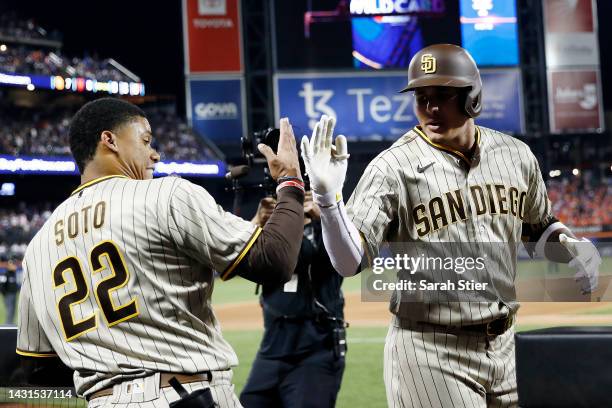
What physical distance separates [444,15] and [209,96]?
8.05 metres

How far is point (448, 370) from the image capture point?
2.66 meters

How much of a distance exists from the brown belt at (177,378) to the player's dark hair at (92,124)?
66 centimetres

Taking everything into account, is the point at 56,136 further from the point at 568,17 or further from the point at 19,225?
the point at 568,17

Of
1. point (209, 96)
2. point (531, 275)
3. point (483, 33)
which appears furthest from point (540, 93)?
point (531, 275)

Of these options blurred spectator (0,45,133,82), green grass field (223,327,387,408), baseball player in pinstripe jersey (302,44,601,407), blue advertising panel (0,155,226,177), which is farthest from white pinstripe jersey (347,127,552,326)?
blurred spectator (0,45,133,82)

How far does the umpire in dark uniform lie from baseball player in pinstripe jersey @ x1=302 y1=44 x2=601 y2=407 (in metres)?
1.14

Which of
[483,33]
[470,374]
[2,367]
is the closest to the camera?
[470,374]

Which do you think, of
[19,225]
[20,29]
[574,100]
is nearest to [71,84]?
[20,29]

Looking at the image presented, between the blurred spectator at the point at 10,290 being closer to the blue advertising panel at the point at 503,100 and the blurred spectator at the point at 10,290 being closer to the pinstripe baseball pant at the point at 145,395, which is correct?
the pinstripe baseball pant at the point at 145,395

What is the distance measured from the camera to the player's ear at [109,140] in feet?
8.05

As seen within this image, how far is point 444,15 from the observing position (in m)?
26.5

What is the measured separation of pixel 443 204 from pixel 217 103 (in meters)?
25.1

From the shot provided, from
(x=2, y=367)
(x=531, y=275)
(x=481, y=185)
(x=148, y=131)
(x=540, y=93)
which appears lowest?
(x=2, y=367)

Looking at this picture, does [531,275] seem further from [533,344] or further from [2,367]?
[2,367]
